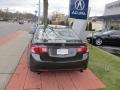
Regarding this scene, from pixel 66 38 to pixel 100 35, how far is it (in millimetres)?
12410

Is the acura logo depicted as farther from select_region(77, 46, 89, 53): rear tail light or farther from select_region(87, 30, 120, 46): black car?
select_region(87, 30, 120, 46): black car

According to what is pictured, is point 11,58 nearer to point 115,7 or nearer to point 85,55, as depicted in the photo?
point 85,55

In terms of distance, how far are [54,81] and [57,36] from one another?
1391 millimetres

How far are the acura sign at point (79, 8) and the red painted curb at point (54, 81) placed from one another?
4.32 m

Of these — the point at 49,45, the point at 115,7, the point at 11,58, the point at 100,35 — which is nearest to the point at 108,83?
the point at 49,45

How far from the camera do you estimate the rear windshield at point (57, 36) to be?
20.8 ft

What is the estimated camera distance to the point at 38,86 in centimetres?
584

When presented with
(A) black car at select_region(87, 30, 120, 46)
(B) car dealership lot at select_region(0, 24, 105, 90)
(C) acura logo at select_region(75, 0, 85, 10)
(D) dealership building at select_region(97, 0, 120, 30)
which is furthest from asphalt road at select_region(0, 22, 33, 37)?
(B) car dealership lot at select_region(0, 24, 105, 90)

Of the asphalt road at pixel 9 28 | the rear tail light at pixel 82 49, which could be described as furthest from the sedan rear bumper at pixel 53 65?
the asphalt road at pixel 9 28

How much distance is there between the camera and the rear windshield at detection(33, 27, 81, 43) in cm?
634

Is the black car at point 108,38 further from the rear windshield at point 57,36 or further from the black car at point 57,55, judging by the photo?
the black car at point 57,55

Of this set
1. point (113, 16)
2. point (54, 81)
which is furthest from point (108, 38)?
point (113, 16)

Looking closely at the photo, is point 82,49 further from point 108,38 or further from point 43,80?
point 108,38

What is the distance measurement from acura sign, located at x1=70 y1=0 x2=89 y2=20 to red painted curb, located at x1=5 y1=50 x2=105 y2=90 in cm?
432
